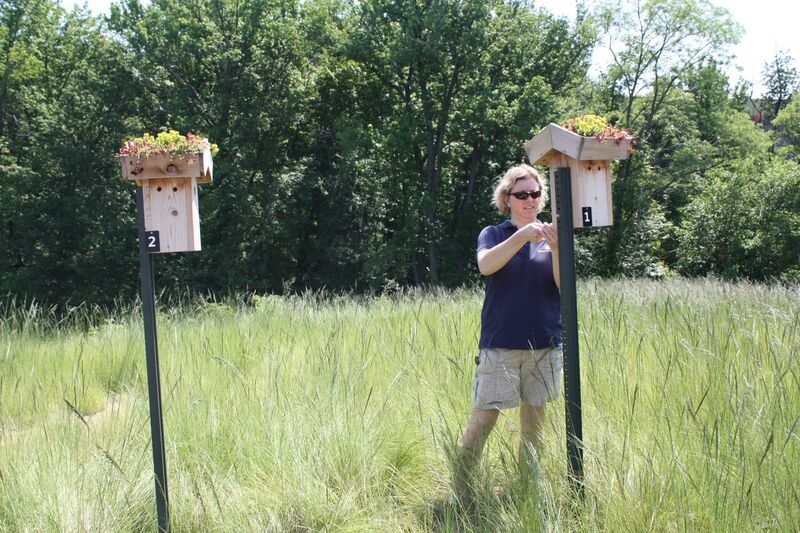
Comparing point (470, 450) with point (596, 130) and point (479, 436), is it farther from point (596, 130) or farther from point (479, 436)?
point (596, 130)

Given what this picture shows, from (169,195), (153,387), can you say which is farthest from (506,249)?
(153,387)

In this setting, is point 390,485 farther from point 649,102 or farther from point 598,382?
point 649,102

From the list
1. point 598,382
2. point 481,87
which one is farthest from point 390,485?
point 481,87

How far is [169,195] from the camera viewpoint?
3.14 meters

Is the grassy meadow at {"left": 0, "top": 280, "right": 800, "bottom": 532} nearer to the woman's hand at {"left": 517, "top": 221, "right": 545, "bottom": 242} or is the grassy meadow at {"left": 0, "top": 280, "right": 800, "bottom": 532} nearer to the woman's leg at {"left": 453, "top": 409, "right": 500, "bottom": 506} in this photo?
the woman's leg at {"left": 453, "top": 409, "right": 500, "bottom": 506}

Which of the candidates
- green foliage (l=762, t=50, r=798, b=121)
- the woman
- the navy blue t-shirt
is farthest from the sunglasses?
green foliage (l=762, t=50, r=798, b=121)

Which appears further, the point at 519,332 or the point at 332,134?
the point at 332,134

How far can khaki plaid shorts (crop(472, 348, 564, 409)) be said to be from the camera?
3336 mm

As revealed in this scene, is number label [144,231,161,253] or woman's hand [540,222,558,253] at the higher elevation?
number label [144,231,161,253]

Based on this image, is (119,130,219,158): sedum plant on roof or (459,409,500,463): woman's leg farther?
(459,409,500,463): woman's leg

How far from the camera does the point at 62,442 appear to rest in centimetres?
364

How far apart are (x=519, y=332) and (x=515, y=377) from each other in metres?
0.22

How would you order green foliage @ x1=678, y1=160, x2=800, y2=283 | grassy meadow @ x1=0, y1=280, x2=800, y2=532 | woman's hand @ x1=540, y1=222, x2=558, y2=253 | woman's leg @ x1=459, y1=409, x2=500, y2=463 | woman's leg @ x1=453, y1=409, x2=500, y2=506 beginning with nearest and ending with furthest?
grassy meadow @ x1=0, y1=280, x2=800, y2=532
woman's hand @ x1=540, y1=222, x2=558, y2=253
woman's leg @ x1=453, y1=409, x2=500, y2=506
woman's leg @ x1=459, y1=409, x2=500, y2=463
green foliage @ x1=678, y1=160, x2=800, y2=283

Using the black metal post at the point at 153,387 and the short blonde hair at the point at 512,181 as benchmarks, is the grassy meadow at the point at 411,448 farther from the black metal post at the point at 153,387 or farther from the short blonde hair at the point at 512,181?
the short blonde hair at the point at 512,181
